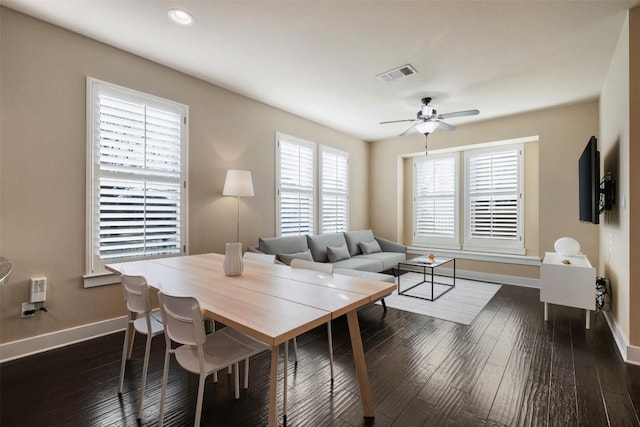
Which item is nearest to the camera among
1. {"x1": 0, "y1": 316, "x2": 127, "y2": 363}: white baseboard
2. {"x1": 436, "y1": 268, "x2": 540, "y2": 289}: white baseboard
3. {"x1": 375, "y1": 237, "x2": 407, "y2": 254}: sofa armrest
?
{"x1": 0, "y1": 316, "x2": 127, "y2": 363}: white baseboard

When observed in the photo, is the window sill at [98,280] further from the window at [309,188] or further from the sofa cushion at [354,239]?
the sofa cushion at [354,239]

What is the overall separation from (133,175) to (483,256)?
5.39 m

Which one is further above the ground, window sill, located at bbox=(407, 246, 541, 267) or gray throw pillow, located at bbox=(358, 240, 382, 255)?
gray throw pillow, located at bbox=(358, 240, 382, 255)

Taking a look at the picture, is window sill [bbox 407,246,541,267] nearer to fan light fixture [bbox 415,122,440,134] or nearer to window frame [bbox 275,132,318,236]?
window frame [bbox 275,132,318,236]

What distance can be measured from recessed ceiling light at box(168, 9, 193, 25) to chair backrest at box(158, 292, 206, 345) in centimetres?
221

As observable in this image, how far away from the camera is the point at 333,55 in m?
2.97

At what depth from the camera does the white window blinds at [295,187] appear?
4559mm

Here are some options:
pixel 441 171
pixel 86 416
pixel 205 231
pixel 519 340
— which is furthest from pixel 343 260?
pixel 86 416

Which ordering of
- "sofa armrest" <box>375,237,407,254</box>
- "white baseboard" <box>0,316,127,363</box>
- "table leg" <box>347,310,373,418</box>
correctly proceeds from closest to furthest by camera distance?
1. "table leg" <box>347,310,373,418</box>
2. "white baseboard" <box>0,316,127,363</box>
3. "sofa armrest" <box>375,237,407,254</box>

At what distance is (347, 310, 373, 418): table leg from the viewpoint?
163 cm

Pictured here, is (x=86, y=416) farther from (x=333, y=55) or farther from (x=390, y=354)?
(x=333, y=55)

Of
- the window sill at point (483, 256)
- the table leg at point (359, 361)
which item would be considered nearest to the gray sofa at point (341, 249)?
the window sill at point (483, 256)

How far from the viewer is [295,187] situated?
15.6ft

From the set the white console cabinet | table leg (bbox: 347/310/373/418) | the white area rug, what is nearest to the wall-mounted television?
the white console cabinet
